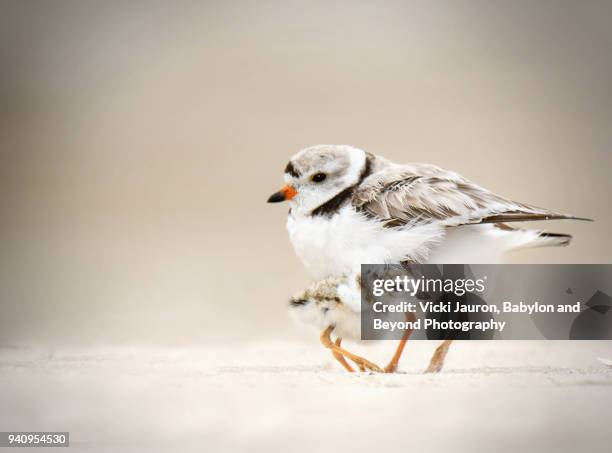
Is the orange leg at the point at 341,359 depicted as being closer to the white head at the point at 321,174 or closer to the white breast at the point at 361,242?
the white breast at the point at 361,242

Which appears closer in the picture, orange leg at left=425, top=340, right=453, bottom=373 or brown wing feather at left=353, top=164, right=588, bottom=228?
brown wing feather at left=353, top=164, right=588, bottom=228

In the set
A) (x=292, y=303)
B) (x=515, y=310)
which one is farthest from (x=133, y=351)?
(x=515, y=310)

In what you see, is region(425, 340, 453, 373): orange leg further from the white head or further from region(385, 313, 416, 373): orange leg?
the white head

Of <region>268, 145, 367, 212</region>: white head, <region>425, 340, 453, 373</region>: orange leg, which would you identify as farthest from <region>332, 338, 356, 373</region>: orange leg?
<region>268, 145, 367, 212</region>: white head

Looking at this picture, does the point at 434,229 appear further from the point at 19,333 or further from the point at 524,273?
the point at 19,333

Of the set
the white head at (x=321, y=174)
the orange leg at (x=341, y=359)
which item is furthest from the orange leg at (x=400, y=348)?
the white head at (x=321, y=174)

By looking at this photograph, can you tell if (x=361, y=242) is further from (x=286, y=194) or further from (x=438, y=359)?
(x=438, y=359)

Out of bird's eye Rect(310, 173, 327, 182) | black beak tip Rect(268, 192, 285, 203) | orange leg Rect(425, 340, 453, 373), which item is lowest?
orange leg Rect(425, 340, 453, 373)

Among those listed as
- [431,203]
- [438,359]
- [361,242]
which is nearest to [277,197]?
[361,242]
